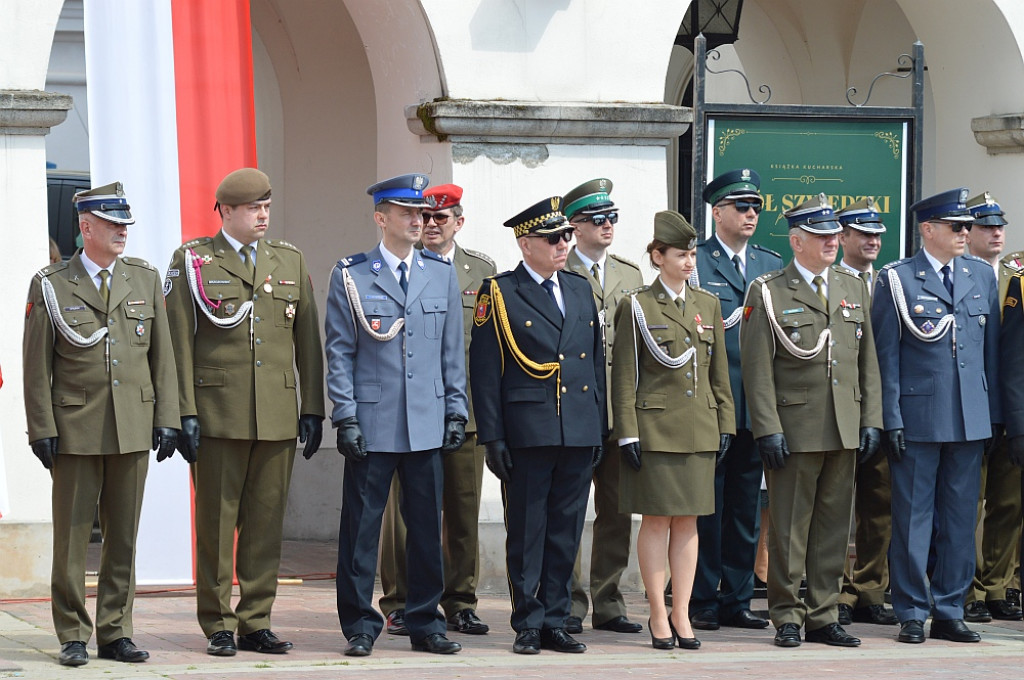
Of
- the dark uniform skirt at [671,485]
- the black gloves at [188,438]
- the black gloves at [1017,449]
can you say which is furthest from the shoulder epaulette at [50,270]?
the black gloves at [1017,449]

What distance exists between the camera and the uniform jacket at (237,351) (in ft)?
23.7

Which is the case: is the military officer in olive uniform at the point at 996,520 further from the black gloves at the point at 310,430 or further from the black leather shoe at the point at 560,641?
the black gloves at the point at 310,430

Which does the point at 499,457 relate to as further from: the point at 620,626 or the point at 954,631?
the point at 954,631

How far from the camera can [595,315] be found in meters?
7.57

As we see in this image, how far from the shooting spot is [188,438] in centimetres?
717

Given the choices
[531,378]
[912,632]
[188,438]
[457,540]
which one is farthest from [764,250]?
[188,438]

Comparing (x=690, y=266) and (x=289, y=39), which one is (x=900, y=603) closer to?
(x=690, y=266)

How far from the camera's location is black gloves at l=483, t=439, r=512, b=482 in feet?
24.1

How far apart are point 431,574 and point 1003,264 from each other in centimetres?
343

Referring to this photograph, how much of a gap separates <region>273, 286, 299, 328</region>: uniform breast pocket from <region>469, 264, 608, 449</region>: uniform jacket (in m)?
0.78

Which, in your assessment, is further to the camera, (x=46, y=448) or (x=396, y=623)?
(x=396, y=623)

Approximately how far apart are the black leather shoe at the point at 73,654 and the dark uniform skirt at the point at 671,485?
7.82ft

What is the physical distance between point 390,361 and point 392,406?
0.19 metres

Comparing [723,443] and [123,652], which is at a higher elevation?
[723,443]
